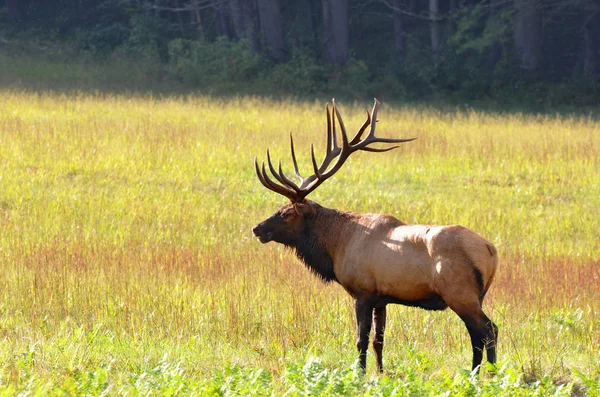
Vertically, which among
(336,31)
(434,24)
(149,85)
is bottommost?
(149,85)

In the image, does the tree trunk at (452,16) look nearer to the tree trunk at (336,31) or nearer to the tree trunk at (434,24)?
the tree trunk at (434,24)

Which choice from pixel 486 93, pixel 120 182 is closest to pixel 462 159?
pixel 120 182

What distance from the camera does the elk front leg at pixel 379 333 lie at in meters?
6.98

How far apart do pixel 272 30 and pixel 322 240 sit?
1155 inches

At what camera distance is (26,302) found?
8.62 meters

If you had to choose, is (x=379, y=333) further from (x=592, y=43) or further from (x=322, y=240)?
(x=592, y=43)

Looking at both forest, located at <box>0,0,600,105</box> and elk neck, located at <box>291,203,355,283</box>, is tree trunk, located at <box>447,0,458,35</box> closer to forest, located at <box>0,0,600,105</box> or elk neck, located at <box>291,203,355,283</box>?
forest, located at <box>0,0,600,105</box>

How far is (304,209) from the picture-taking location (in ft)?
24.9

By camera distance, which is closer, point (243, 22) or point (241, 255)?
point (241, 255)

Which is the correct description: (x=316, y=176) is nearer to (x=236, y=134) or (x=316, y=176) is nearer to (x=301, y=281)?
(x=301, y=281)

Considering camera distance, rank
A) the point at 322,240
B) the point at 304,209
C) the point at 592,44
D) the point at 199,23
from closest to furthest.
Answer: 1. the point at 322,240
2. the point at 304,209
3. the point at 592,44
4. the point at 199,23

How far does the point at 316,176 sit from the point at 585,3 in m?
28.6

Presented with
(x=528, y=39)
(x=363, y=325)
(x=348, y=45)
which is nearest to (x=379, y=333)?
(x=363, y=325)

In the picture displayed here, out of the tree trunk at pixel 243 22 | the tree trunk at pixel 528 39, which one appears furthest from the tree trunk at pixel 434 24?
the tree trunk at pixel 243 22
